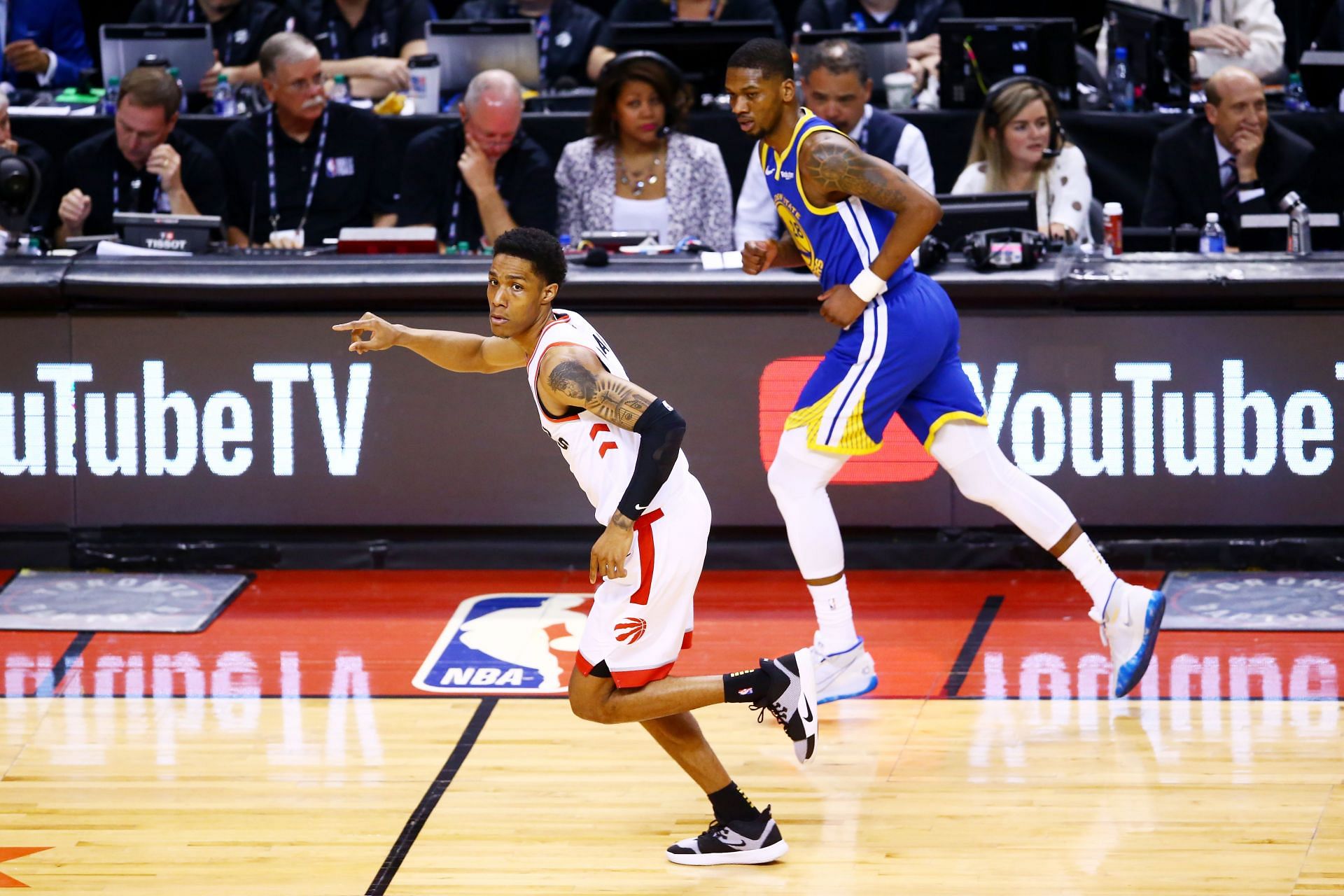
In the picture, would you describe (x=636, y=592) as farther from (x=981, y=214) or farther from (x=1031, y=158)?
(x=1031, y=158)

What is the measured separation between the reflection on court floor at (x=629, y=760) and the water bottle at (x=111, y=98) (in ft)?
12.1

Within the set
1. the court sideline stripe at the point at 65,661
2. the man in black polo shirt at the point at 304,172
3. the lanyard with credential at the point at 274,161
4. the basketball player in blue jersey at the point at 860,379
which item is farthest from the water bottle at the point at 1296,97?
the court sideline stripe at the point at 65,661

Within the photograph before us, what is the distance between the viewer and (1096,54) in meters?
10.5

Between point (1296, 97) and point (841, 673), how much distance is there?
5111mm

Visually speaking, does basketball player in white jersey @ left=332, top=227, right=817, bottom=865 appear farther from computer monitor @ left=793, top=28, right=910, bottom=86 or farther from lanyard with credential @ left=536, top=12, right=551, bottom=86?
lanyard with credential @ left=536, top=12, right=551, bottom=86

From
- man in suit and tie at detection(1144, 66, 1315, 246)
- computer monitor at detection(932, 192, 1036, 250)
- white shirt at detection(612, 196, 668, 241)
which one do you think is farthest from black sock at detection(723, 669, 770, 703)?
man in suit and tie at detection(1144, 66, 1315, 246)

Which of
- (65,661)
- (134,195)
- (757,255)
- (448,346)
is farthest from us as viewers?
(134,195)

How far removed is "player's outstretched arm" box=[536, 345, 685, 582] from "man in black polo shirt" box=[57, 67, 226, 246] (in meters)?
4.79

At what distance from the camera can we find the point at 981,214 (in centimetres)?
754

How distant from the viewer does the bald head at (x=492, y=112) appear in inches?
336

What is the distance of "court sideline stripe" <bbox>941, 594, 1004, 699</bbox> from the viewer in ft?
20.1

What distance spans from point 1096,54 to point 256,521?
5.64 meters

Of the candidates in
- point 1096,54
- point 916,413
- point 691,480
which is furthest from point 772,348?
point 1096,54

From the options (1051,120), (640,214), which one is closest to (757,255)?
(640,214)
